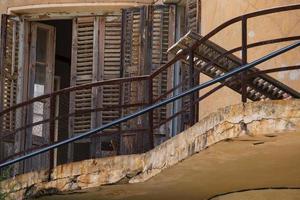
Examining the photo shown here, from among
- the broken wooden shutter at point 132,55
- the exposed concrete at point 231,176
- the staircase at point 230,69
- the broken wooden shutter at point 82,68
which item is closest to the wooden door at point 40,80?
the broken wooden shutter at point 82,68

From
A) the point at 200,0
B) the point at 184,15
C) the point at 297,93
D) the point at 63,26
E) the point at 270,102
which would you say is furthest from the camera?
the point at 63,26

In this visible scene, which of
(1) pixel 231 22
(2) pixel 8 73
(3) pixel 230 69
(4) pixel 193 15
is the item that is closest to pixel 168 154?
(3) pixel 230 69

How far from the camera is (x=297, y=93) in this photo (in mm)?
11219

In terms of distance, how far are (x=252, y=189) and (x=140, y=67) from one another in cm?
345

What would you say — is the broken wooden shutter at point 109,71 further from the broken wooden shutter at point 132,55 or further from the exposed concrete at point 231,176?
the exposed concrete at point 231,176

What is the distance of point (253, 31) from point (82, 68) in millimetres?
3260

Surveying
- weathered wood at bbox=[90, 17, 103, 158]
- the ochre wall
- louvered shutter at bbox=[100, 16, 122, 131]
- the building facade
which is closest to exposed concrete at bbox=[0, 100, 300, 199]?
the building facade

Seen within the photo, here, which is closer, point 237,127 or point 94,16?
point 237,127

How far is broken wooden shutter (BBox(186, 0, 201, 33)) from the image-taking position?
45.2ft

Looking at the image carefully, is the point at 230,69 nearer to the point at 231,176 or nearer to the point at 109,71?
the point at 231,176

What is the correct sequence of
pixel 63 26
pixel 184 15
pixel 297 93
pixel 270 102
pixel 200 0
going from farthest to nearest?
1. pixel 63 26
2. pixel 184 15
3. pixel 200 0
4. pixel 297 93
5. pixel 270 102

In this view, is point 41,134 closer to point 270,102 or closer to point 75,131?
point 75,131

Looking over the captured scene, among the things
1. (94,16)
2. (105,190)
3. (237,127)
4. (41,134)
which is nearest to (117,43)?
(94,16)

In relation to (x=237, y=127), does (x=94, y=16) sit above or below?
above
